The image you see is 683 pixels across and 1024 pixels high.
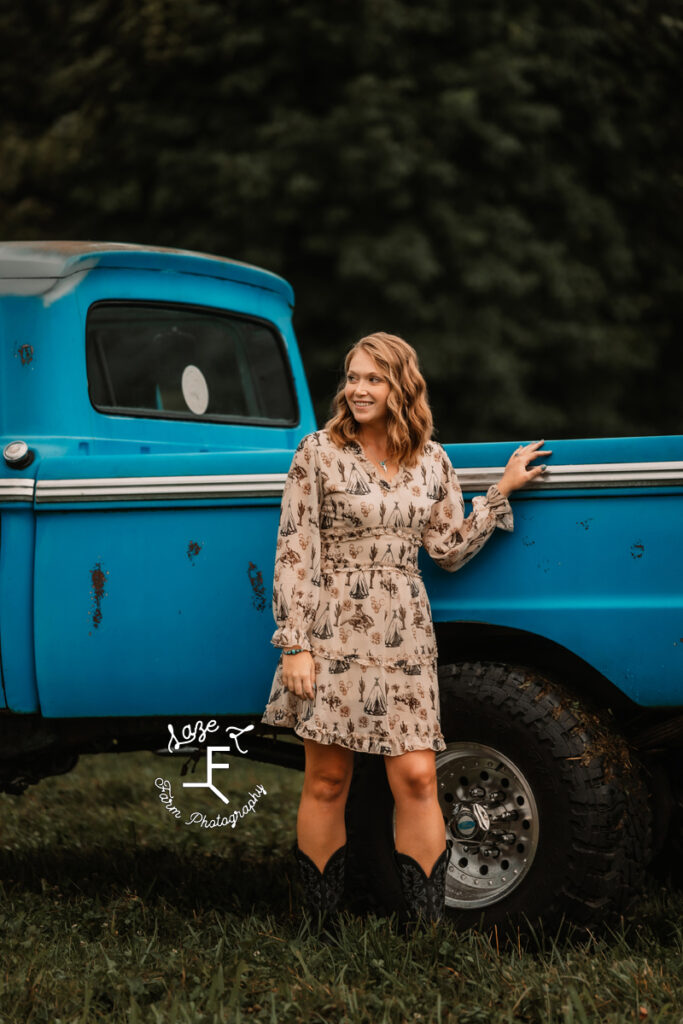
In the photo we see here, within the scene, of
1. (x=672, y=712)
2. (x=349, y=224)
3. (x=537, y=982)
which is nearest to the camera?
(x=537, y=982)

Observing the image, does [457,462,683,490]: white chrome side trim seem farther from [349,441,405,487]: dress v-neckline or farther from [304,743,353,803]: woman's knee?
[304,743,353,803]: woman's knee

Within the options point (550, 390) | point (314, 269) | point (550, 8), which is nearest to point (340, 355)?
point (314, 269)

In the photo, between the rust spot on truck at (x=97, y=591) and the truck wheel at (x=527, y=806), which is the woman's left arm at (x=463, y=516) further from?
the rust spot on truck at (x=97, y=591)

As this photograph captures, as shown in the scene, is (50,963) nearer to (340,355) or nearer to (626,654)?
(626,654)

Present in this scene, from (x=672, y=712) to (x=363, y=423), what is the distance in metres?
1.33

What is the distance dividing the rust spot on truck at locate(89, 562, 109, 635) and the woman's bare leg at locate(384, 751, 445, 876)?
0.92 m

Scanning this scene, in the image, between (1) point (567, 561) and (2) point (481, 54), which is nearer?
(1) point (567, 561)

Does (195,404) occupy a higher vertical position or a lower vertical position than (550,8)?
lower

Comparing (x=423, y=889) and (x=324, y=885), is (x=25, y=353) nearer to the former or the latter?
(x=324, y=885)

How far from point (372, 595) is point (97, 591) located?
838 mm

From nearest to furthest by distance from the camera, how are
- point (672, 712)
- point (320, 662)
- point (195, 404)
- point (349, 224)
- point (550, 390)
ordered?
point (320, 662) → point (672, 712) → point (195, 404) → point (349, 224) → point (550, 390)

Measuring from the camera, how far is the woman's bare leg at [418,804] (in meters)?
3.36

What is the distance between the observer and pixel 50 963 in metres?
3.41

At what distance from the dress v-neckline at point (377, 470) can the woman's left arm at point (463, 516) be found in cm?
11
